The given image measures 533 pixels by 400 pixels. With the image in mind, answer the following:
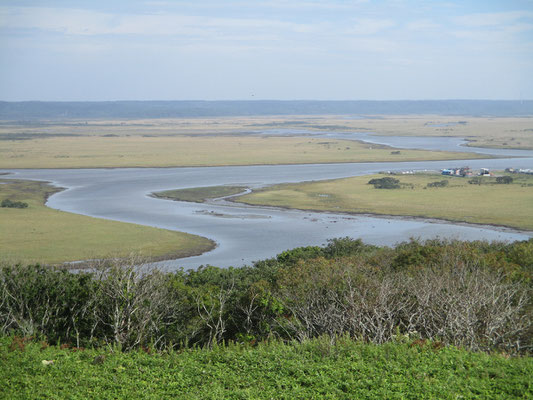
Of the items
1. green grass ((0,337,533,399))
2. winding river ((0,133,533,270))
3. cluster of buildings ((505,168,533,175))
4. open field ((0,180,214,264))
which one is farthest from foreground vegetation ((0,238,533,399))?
cluster of buildings ((505,168,533,175))

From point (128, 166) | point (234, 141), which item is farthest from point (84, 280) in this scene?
point (234, 141)

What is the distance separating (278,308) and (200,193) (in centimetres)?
4824

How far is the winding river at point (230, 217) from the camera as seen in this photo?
43.7m

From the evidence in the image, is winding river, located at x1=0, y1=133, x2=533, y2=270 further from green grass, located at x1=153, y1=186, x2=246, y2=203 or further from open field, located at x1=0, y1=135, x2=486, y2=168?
open field, located at x1=0, y1=135, x2=486, y2=168

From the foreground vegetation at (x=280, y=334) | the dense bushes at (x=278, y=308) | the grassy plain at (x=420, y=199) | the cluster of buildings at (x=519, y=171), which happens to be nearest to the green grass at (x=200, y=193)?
the grassy plain at (x=420, y=199)

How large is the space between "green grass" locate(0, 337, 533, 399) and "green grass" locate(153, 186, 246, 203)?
4814 cm

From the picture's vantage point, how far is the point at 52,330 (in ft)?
58.7

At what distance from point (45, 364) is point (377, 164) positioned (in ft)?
274

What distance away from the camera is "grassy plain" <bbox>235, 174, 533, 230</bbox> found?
5294cm

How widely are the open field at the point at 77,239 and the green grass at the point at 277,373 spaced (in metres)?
21.8

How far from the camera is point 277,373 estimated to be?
12.9m

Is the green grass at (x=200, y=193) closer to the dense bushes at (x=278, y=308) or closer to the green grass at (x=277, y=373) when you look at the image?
the dense bushes at (x=278, y=308)

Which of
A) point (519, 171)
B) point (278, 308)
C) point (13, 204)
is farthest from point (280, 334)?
point (519, 171)

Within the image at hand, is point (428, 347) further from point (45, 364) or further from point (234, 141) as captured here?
point (234, 141)
